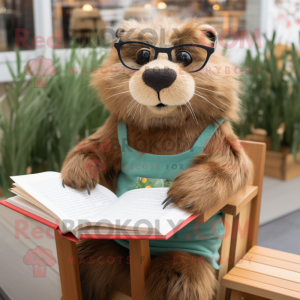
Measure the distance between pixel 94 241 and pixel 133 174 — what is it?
23 centimetres

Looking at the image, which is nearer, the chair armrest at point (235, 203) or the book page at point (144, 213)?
the book page at point (144, 213)

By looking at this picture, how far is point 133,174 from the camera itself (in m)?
0.95

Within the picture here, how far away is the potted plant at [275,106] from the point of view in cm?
223

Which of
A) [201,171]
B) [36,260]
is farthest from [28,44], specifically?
[201,171]

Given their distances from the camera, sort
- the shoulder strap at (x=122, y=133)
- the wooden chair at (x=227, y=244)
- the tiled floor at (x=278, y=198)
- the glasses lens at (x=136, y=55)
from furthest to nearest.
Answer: the tiled floor at (x=278, y=198) < the shoulder strap at (x=122, y=133) < the glasses lens at (x=136, y=55) < the wooden chair at (x=227, y=244)

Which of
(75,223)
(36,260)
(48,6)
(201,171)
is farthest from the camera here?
(48,6)

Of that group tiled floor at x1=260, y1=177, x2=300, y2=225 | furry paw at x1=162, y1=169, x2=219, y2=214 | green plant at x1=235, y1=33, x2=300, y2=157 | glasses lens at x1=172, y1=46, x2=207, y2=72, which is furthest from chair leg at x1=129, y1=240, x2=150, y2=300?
green plant at x1=235, y1=33, x2=300, y2=157

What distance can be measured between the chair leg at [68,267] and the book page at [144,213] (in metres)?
0.11

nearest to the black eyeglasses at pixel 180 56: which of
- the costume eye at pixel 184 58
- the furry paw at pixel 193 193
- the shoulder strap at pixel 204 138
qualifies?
the costume eye at pixel 184 58

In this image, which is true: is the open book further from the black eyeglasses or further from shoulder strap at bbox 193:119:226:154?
the black eyeglasses

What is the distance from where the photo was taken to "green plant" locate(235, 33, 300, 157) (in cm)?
222

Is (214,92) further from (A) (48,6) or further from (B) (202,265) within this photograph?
(A) (48,6)

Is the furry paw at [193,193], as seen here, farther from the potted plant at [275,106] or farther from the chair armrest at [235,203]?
the potted plant at [275,106]

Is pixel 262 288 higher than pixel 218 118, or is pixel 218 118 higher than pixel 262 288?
pixel 218 118
